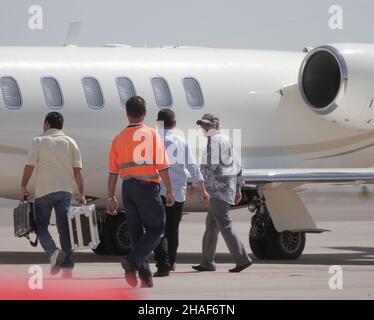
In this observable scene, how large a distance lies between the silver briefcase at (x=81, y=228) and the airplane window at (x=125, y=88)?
14.3 ft

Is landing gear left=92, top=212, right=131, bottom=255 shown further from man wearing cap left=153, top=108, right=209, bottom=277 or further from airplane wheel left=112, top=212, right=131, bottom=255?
man wearing cap left=153, top=108, right=209, bottom=277

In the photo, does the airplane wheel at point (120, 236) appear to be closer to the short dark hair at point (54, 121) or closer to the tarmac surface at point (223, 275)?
the tarmac surface at point (223, 275)

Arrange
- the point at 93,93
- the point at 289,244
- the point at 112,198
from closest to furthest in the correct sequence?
the point at 112,198
the point at 93,93
the point at 289,244

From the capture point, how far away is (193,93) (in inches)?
820

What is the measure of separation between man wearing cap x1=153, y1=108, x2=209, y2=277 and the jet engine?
4.74m

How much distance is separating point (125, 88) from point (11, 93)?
1804mm

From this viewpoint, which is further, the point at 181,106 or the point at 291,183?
the point at 181,106

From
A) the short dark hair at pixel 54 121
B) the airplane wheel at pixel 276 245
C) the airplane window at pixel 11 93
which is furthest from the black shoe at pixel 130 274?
the airplane wheel at pixel 276 245

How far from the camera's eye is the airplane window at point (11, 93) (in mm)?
19297

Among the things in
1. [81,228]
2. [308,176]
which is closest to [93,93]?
[308,176]

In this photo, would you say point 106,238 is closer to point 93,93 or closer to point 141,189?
point 93,93

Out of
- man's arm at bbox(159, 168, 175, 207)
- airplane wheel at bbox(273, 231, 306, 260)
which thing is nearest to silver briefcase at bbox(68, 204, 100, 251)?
man's arm at bbox(159, 168, 175, 207)

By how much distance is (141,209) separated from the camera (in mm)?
14969
